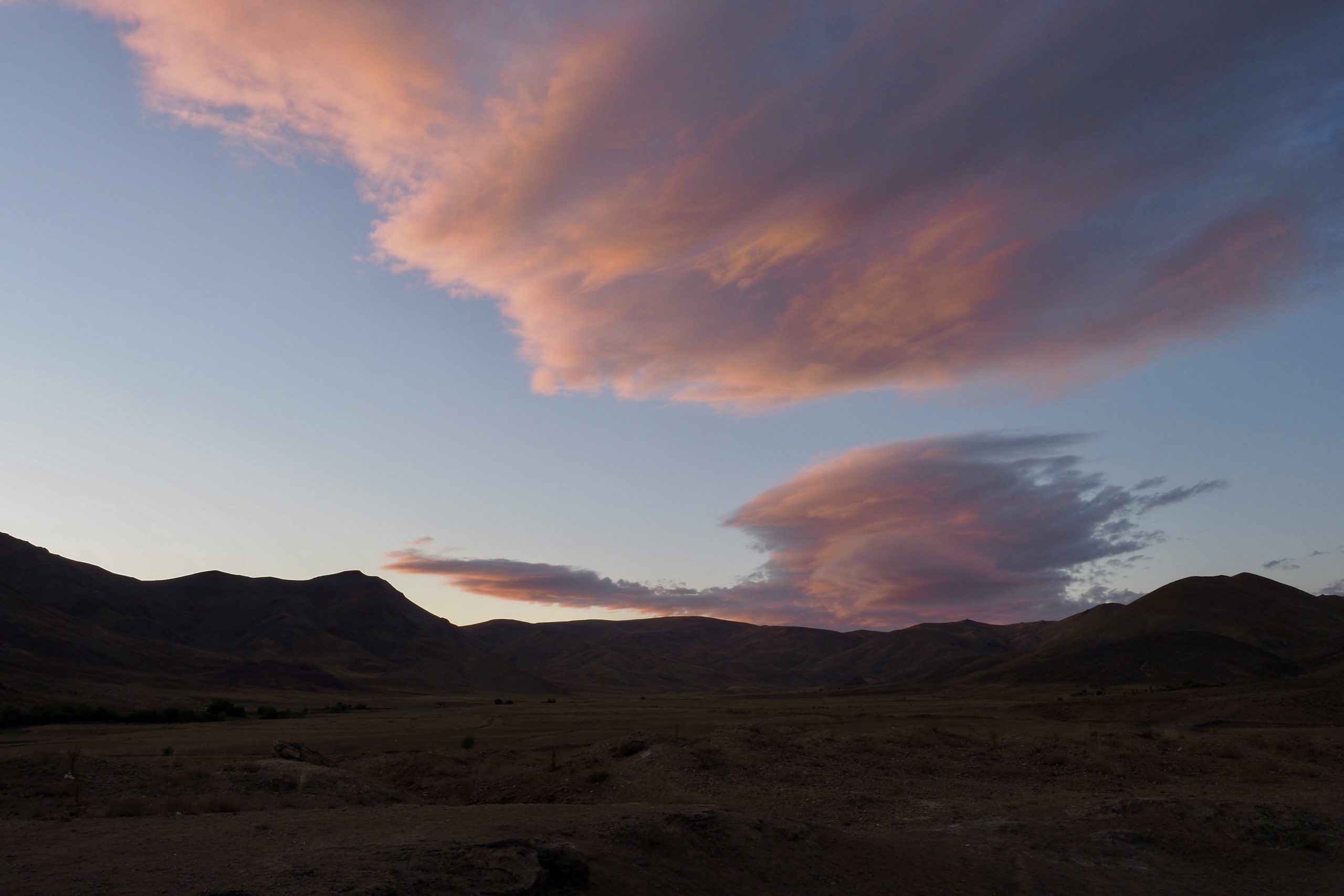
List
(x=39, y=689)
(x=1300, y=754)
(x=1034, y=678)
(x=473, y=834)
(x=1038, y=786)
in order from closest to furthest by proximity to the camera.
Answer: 1. (x=473, y=834)
2. (x=1038, y=786)
3. (x=1300, y=754)
4. (x=39, y=689)
5. (x=1034, y=678)

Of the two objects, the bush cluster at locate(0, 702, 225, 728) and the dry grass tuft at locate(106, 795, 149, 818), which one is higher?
the bush cluster at locate(0, 702, 225, 728)

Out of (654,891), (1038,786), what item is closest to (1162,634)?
(1038,786)

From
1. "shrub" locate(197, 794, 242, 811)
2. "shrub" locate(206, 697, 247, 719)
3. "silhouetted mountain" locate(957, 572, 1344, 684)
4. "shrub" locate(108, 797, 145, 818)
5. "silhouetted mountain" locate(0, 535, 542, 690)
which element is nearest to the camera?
"shrub" locate(108, 797, 145, 818)

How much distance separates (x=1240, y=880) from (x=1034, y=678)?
347 feet

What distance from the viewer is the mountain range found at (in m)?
96.9

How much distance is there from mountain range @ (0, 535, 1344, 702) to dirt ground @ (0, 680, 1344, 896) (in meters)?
50.5

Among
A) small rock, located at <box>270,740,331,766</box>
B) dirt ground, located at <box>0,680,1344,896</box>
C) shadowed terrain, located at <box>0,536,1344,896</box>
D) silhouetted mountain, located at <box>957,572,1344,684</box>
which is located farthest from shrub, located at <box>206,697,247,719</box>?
silhouetted mountain, located at <box>957,572,1344,684</box>

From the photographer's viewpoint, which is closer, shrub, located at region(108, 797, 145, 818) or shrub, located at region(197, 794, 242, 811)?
shrub, located at region(108, 797, 145, 818)

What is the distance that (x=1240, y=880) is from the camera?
49.6 ft

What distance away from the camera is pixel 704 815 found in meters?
14.8

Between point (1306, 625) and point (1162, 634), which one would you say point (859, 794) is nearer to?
point (1162, 634)

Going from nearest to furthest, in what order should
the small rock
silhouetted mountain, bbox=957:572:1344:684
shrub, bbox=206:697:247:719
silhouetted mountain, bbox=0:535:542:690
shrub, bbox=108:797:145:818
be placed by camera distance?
shrub, bbox=108:797:145:818 < the small rock < shrub, bbox=206:697:247:719 < silhouetted mountain, bbox=0:535:542:690 < silhouetted mountain, bbox=957:572:1344:684

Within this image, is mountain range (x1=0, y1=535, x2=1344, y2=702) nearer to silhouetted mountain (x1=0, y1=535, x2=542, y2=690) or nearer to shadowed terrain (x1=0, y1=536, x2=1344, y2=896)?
silhouetted mountain (x1=0, y1=535, x2=542, y2=690)

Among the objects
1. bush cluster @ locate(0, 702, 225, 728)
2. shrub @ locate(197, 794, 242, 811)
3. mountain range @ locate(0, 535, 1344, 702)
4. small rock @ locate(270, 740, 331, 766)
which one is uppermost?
mountain range @ locate(0, 535, 1344, 702)
